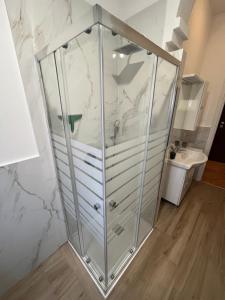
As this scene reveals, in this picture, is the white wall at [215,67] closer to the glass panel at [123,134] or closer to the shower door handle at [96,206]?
the glass panel at [123,134]

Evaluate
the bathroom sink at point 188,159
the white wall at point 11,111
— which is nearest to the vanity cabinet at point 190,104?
the bathroom sink at point 188,159

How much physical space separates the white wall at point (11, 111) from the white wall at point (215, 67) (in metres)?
2.76

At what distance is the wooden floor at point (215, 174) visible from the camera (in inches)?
108

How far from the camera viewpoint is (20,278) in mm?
1256

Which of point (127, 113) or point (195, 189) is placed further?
point (195, 189)

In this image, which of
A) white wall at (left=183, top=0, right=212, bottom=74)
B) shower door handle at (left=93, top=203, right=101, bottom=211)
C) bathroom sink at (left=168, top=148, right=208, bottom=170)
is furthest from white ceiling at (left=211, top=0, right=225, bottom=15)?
shower door handle at (left=93, top=203, right=101, bottom=211)

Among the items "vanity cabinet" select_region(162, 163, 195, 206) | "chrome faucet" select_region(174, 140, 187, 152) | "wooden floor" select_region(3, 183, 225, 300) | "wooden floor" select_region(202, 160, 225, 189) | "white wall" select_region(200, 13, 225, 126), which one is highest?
"white wall" select_region(200, 13, 225, 126)

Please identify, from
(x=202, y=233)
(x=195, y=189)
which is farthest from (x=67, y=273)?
(x=195, y=189)

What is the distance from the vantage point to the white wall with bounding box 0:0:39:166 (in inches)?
32.2

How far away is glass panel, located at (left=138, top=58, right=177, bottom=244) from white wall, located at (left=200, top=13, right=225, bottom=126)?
1.70m

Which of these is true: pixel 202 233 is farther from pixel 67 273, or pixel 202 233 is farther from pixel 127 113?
pixel 127 113

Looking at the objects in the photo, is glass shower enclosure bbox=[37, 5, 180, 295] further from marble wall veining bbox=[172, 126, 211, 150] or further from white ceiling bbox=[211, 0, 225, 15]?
white ceiling bbox=[211, 0, 225, 15]

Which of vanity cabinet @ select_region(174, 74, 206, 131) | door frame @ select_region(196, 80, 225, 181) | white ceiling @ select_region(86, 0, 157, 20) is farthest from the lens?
door frame @ select_region(196, 80, 225, 181)

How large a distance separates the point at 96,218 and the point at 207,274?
1.23m
